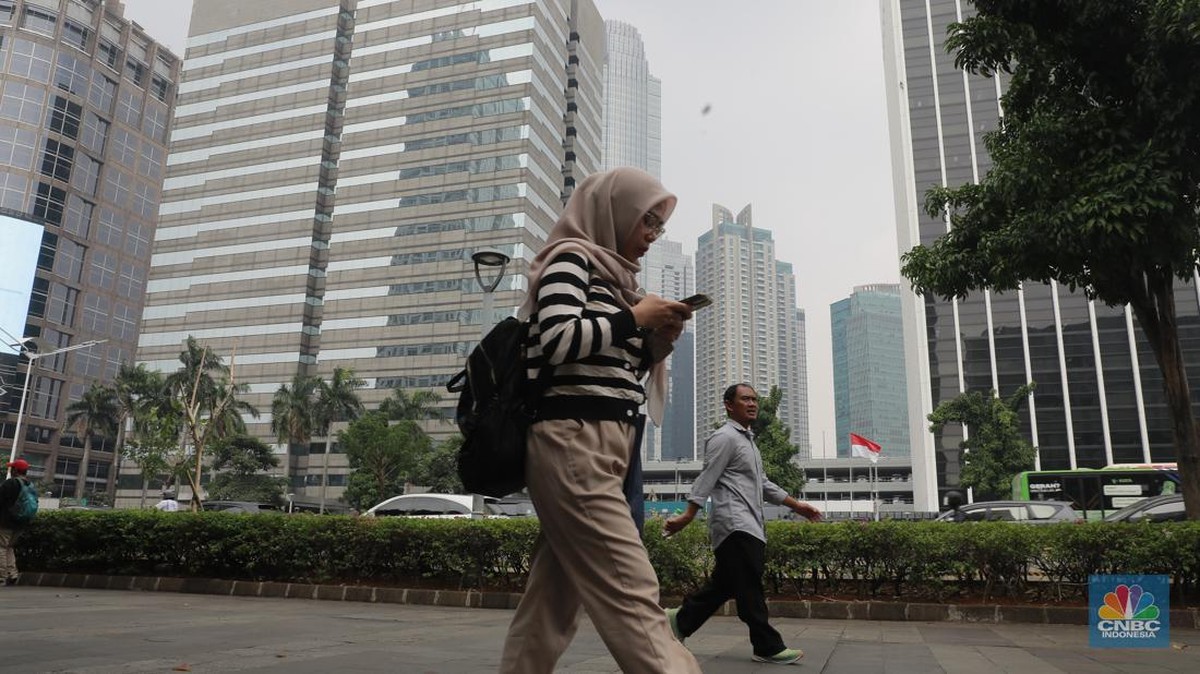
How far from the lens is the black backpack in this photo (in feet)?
6.63

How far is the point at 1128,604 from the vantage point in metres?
4.73

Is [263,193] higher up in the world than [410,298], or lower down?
higher up

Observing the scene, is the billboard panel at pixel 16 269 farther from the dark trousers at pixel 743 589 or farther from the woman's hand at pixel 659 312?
the woman's hand at pixel 659 312

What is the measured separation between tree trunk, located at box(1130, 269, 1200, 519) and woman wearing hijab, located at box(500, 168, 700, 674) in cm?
851

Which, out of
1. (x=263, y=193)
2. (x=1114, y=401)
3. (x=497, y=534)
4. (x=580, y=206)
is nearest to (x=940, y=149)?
(x=1114, y=401)

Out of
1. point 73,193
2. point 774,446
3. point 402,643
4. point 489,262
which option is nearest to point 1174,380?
point 489,262

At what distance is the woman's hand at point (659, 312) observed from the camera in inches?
81.1

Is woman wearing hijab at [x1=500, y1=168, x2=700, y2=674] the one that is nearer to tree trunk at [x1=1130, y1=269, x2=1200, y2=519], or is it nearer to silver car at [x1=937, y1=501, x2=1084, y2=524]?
tree trunk at [x1=1130, y1=269, x2=1200, y2=519]

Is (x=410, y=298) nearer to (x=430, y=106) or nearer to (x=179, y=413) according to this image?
(x=430, y=106)

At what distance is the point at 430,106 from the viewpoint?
2749 inches

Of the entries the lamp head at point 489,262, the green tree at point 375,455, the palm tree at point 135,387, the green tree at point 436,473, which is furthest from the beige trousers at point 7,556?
the palm tree at point 135,387

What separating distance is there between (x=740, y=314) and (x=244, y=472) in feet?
229

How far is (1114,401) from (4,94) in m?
96.4

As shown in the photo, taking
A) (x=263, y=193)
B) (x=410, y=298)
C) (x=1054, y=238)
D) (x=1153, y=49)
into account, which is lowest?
(x=1054, y=238)
